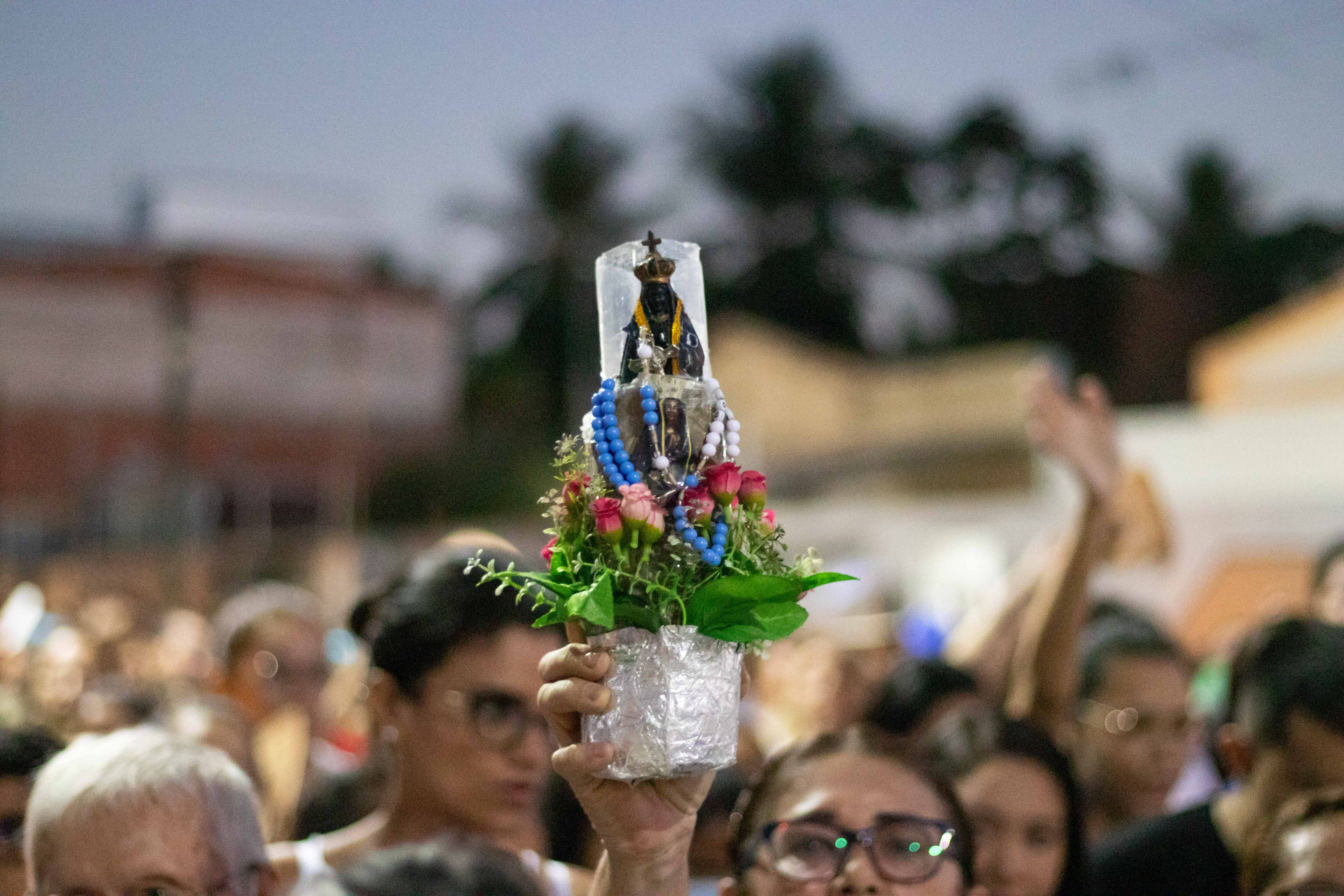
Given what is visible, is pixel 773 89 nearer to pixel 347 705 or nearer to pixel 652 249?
pixel 347 705

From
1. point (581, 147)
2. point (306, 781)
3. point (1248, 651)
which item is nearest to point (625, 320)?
point (1248, 651)

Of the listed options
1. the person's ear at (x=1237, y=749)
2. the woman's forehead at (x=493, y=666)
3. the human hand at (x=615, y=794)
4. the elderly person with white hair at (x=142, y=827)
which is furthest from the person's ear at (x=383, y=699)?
the person's ear at (x=1237, y=749)

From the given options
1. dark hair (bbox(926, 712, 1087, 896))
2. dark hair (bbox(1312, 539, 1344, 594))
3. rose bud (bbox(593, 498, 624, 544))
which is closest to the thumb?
rose bud (bbox(593, 498, 624, 544))

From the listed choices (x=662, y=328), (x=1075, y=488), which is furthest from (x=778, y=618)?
(x=1075, y=488)

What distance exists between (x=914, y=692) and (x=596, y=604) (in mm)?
2647

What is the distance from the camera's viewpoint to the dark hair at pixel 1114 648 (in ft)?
13.6

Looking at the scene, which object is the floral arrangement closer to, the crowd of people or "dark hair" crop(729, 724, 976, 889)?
the crowd of people

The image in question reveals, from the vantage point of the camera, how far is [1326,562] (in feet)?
14.8

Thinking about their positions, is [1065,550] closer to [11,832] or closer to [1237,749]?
[1237,749]

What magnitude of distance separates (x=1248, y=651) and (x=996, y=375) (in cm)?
2201

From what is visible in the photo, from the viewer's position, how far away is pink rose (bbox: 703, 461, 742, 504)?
184cm

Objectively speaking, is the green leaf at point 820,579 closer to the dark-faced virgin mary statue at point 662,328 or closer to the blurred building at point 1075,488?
the dark-faced virgin mary statue at point 662,328

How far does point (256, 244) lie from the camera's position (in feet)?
110

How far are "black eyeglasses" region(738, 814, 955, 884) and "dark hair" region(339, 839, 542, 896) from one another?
431 millimetres
